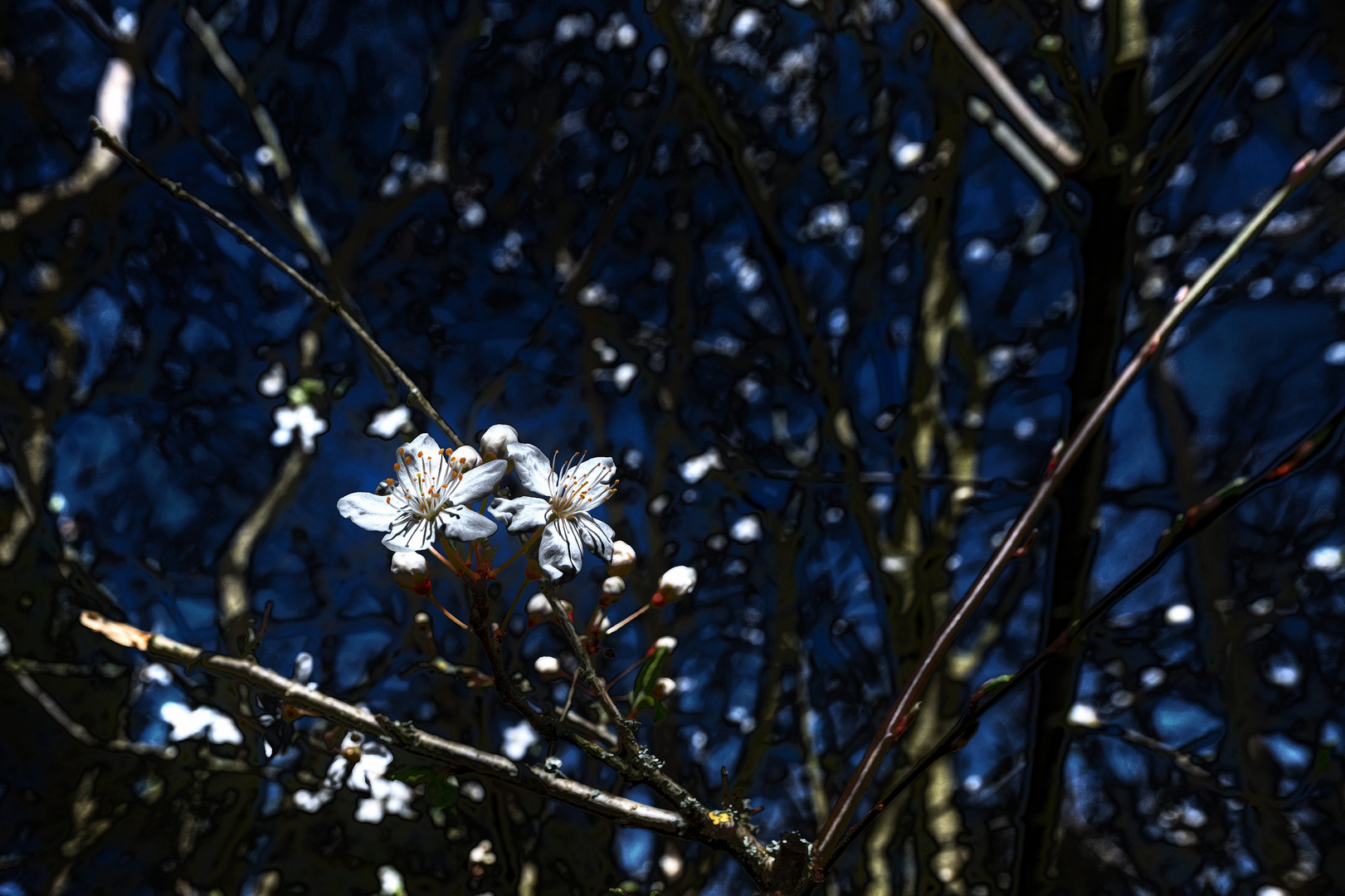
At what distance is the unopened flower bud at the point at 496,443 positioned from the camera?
0.53 m

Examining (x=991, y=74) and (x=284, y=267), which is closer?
(x=284, y=267)

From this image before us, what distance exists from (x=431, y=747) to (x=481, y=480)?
0.17m

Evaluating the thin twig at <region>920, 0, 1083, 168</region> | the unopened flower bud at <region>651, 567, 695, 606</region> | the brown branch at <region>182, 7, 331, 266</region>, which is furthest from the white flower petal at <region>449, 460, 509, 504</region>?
the brown branch at <region>182, 7, 331, 266</region>

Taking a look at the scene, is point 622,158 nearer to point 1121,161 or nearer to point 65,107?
point 1121,161

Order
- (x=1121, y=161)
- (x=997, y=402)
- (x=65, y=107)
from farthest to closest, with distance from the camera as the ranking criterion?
(x=65, y=107) < (x=997, y=402) < (x=1121, y=161)

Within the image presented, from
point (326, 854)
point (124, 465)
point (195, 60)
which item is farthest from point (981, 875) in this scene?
point (195, 60)

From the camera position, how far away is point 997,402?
155 cm

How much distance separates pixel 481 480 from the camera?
1.57 ft

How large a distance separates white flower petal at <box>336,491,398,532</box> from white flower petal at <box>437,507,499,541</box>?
0.30 feet

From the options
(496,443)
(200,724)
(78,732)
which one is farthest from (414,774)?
(78,732)

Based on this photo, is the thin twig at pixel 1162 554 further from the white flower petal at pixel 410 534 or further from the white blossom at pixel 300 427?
the white blossom at pixel 300 427

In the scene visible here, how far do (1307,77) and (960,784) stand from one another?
1520mm

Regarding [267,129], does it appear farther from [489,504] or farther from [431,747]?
[431,747]

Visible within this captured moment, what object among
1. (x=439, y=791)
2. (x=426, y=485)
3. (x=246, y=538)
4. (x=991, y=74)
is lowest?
(x=439, y=791)
